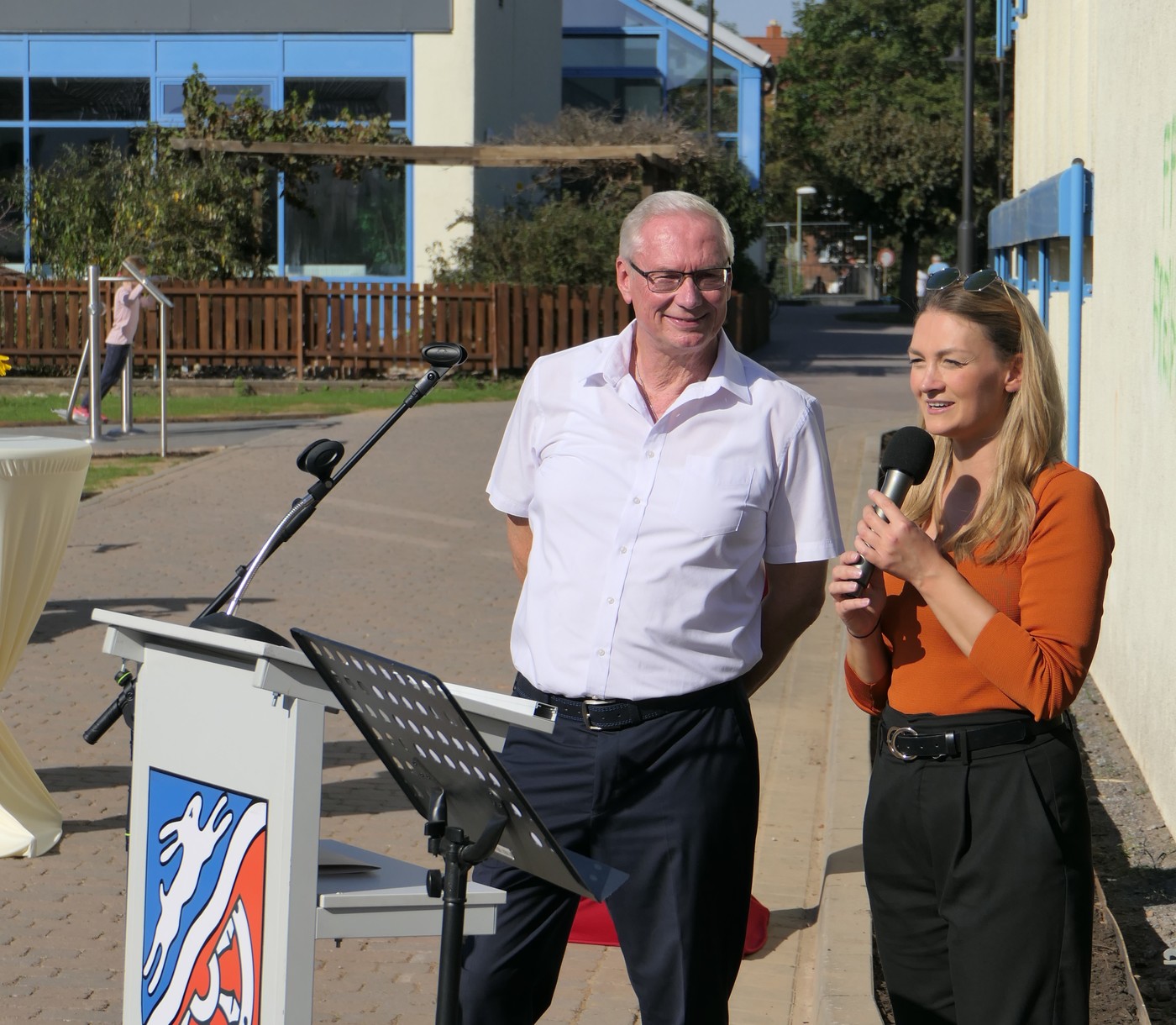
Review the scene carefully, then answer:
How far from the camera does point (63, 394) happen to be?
23.0 metres

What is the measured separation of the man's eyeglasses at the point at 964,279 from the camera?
2.84 meters

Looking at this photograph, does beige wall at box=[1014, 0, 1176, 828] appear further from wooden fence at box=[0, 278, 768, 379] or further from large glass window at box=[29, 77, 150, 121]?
large glass window at box=[29, 77, 150, 121]

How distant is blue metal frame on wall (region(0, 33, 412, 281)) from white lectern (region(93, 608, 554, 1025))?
26.1m

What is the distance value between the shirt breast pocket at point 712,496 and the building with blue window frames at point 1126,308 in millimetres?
3158

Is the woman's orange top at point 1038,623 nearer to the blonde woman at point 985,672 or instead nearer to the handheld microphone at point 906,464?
the blonde woman at point 985,672

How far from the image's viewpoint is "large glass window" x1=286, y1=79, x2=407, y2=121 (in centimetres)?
2820

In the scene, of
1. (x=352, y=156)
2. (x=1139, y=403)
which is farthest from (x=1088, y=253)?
(x=352, y=156)

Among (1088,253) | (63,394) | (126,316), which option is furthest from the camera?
(63,394)

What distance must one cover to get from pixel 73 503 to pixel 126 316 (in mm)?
13191

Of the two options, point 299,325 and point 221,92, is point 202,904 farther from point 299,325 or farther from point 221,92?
point 221,92

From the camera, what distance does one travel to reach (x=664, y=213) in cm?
314

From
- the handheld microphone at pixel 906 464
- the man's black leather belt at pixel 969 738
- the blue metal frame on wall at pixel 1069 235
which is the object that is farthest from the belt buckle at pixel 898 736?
the blue metal frame on wall at pixel 1069 235

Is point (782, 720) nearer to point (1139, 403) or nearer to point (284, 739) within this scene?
point (1139, 403)

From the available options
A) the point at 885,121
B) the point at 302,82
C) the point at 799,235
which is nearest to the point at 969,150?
the point at 302,82
